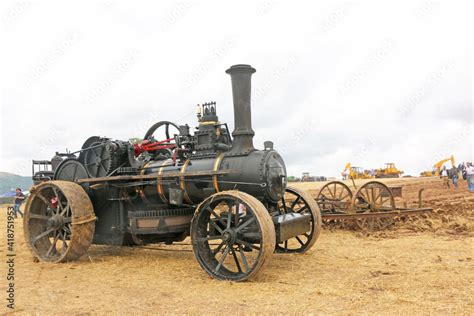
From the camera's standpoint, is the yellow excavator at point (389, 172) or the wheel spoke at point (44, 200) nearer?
the wheel spoke at point (44, 200)

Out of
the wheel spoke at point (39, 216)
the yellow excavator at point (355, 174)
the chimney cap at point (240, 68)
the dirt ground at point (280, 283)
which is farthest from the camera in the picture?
the yellow excavator at point (355, 174)

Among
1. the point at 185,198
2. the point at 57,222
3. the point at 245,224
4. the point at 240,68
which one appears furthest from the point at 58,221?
the point at 240,68

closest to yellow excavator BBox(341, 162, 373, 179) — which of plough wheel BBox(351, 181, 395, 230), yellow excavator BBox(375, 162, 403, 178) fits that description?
yellow excavator BBox(375, 162, 403, 178)

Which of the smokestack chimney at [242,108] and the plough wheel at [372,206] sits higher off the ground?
the smokestack chimney at [242,108]

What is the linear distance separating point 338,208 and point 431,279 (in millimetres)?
5855

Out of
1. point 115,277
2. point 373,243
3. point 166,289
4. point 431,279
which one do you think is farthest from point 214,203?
point 373,243

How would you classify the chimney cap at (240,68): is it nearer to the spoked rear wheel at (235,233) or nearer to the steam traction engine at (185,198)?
the steam traction engine at (185,198)

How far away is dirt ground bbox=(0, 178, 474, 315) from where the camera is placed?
177 inches

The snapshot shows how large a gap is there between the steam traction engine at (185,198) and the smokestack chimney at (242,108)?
2 centimetres

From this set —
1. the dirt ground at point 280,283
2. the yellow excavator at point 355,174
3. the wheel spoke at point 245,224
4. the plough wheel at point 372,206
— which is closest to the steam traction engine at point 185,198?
the wheel spoke at point 245,224

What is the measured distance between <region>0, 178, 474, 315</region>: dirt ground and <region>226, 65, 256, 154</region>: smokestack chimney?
6.26 feet

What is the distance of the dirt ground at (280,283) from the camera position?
448 centimetres

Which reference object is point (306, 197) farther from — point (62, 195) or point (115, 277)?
point (62, 195)

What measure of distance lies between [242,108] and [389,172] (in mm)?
46621
